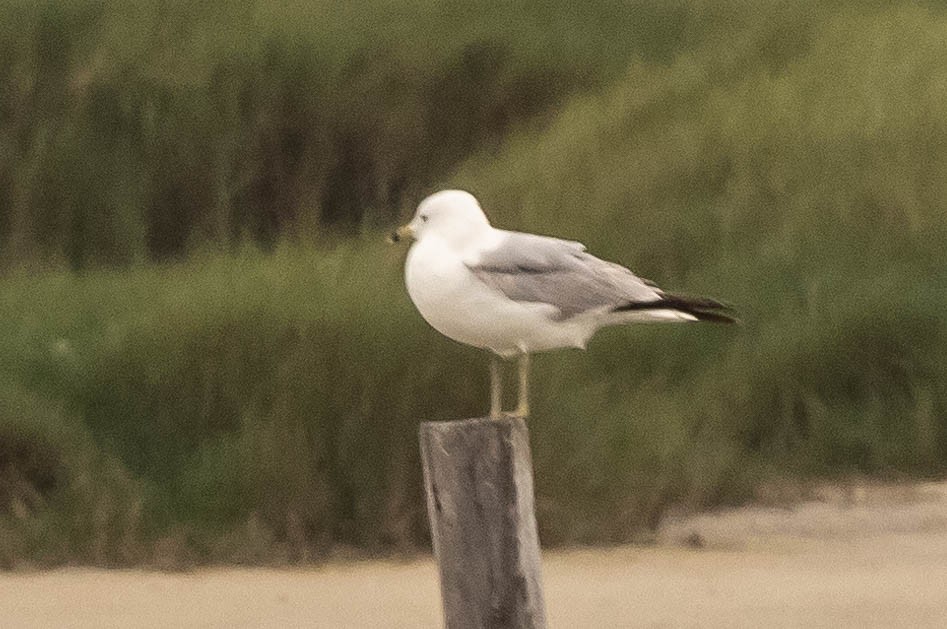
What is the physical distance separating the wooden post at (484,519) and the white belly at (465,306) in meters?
0.30

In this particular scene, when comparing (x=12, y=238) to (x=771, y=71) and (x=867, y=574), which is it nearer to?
(x=771, y=71)

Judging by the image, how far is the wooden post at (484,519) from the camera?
Answer: 15.5 feet

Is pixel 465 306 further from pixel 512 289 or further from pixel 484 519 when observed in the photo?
pixel 484 519

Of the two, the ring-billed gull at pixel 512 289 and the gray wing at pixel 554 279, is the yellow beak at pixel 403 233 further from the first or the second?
the gray wing at pixel 554 279

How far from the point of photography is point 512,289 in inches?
196

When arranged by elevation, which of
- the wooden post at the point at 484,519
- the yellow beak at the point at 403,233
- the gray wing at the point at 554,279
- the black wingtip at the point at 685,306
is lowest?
the wooden post at the point at 484,519

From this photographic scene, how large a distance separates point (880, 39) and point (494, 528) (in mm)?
7362

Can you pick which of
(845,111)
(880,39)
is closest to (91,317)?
(845,111)

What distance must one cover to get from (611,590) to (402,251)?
2.66 metres

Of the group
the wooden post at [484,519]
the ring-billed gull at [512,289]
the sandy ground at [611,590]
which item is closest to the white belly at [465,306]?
the ring-billed gull at [512,289]

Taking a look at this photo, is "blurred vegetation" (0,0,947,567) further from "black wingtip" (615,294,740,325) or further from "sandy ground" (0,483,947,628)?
"black wingtip" (615,294,740,325)

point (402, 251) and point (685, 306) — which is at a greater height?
point (402, 251)

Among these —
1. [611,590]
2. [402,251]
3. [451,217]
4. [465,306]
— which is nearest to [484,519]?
[465,306]

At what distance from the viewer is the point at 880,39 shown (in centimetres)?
1158
